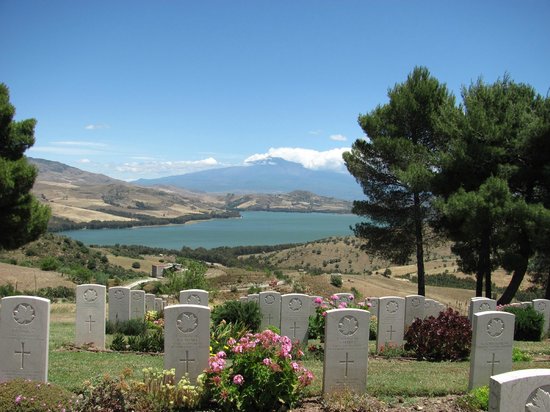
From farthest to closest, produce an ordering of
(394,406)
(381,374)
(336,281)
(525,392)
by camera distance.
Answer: (336,281) < (381,374) < (394,406) < (525,392)

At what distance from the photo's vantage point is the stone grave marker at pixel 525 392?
474cm

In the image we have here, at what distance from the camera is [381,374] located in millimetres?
8961

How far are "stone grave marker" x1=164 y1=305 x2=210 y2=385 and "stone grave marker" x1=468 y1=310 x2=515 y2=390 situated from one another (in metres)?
4.20

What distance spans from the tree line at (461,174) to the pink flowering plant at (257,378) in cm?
1170

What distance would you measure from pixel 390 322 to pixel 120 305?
24.5 ft

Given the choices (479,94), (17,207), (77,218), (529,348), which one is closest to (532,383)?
(529,348)

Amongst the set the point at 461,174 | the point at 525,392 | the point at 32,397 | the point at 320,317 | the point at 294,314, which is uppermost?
the point at 461,174

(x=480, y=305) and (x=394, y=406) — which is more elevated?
(x=480, y=305)

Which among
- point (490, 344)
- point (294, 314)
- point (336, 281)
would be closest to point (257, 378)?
point (490, 344)

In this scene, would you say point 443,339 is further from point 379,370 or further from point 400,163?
point 400,163

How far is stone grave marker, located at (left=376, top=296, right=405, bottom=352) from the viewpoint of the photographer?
12203mm

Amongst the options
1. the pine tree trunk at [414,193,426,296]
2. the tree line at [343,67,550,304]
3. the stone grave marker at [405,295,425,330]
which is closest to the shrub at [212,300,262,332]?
the stone grave marker at [405,295,425,330]

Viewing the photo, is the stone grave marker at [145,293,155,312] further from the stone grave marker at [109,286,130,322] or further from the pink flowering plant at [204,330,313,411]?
the pink flowering plant at [204,330,313,411]

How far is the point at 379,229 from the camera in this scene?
73.5ft
